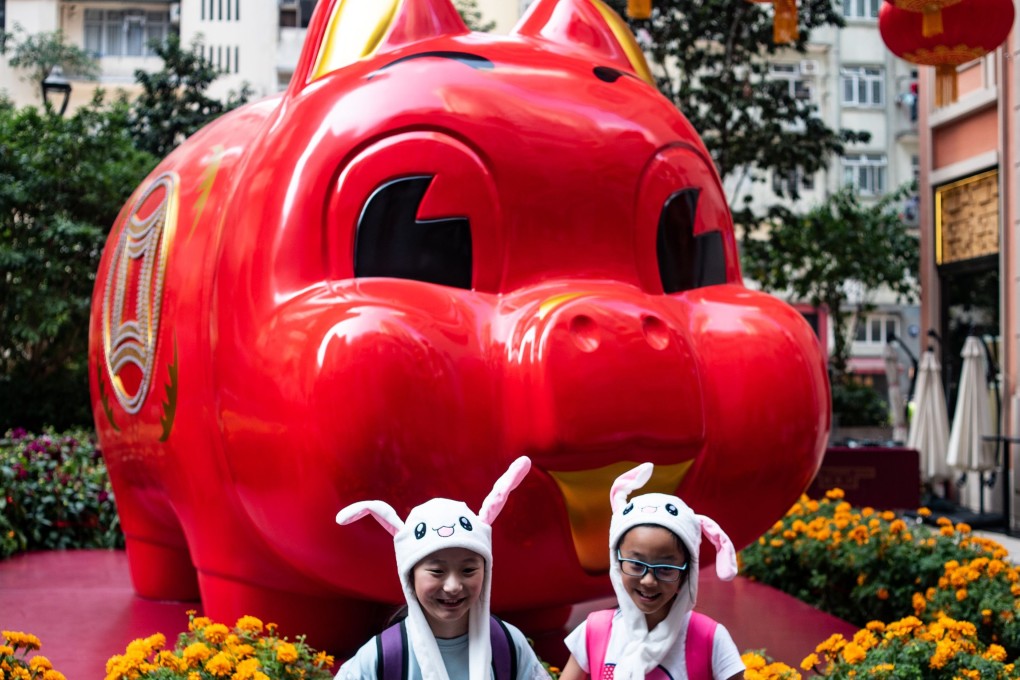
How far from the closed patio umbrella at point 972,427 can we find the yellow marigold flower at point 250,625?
312 inches

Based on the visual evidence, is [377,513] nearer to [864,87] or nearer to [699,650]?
[699,650]

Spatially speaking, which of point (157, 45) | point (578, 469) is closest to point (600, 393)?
point (578, 469)

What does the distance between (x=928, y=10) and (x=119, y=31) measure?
2699 centimetres

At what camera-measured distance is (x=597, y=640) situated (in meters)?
2.74

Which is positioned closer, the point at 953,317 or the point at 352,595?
the point at 352,595

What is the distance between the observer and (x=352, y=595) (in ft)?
13.6

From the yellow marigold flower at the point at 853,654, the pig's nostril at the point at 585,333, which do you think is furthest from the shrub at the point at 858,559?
the pig's nostril at the point at 585,333

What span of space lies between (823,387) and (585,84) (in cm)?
132

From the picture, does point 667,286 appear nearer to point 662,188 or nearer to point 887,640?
point 662,188

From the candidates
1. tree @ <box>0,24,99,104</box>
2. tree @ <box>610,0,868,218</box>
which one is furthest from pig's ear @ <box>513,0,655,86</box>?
tree @ <box>0,24,99,104</box>

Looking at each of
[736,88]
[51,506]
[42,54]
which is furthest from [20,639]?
[42,54]

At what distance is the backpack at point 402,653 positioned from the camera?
2.57m

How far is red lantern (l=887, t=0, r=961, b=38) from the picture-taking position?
642 cm

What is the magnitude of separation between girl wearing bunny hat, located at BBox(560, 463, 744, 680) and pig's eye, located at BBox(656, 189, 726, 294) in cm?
175
